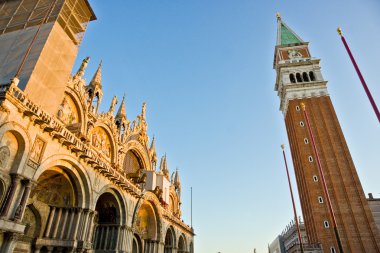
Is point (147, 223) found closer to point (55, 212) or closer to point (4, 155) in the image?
point (55, 212)

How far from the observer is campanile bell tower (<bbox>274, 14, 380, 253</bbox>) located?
3541 centimetres

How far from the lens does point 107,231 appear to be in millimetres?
20438

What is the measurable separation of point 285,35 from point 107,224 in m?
58.2

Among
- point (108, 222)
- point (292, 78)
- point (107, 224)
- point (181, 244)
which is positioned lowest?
point (107, 224)

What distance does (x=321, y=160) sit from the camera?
136 feet

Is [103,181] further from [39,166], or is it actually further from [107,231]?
[39,166]

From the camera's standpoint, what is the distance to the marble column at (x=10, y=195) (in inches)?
444

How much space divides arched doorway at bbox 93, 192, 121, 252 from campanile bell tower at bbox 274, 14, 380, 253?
28.4m

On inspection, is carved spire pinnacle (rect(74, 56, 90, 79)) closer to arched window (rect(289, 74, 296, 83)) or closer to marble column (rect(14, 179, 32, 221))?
marble column (rect(14, 179, 32, 221))

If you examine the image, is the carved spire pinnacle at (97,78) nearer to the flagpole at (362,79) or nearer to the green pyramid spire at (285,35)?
the flagpole at (362,79)

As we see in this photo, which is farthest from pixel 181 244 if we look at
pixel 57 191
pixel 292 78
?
pixel 292 78

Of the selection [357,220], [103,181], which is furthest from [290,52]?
[103,181]

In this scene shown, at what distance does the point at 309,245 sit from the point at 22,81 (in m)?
37.4

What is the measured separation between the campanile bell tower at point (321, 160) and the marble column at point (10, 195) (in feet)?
120
